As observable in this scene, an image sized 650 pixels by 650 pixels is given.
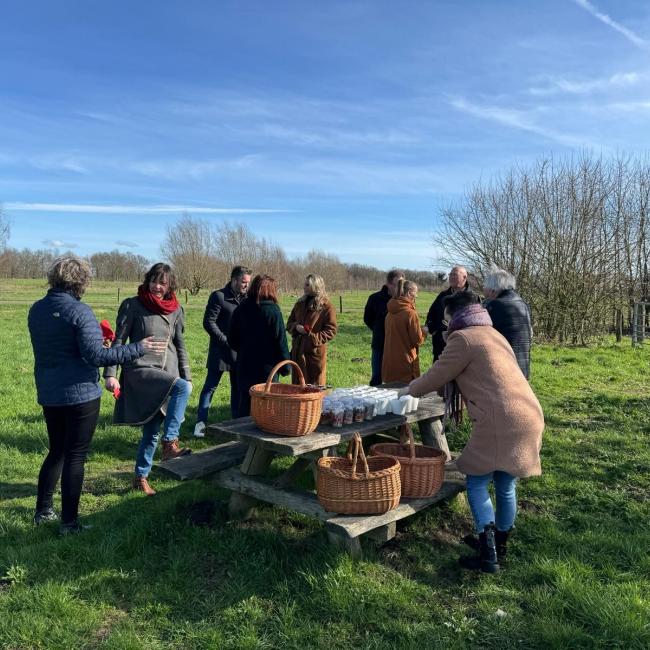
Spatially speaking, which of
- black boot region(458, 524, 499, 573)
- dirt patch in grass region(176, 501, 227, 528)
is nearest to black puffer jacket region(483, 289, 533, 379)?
black boot region(458, 524, 499, 573)

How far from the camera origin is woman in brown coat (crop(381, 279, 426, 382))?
643 centimetres

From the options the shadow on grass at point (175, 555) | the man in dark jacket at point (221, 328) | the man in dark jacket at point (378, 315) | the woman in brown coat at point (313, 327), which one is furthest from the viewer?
the man in dark jacket at point (378, 315)

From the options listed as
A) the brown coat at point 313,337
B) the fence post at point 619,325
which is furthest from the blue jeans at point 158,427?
the fence post at point 619,325

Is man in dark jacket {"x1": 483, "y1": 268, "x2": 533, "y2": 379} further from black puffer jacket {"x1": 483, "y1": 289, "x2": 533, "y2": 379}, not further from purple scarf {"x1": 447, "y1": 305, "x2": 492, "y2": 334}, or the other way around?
purple scarf {"x1": 447, "y1": 305, "x2": 492, "y2": 334}

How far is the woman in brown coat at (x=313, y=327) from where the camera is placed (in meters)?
6.54

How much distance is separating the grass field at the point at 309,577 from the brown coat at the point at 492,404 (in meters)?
0.76

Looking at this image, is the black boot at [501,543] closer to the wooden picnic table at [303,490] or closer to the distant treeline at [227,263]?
the wooden picnic table at [303,490]

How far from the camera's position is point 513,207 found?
1973cm

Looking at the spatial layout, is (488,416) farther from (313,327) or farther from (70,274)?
(313,327)

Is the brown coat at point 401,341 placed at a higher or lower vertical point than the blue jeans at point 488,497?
higher

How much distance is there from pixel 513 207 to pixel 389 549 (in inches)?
705

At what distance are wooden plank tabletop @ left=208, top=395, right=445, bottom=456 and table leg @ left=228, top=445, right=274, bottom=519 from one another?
0.26 m

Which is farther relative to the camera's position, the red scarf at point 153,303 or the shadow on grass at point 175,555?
the red scarf at point 153,303

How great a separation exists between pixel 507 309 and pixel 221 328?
133 inches
